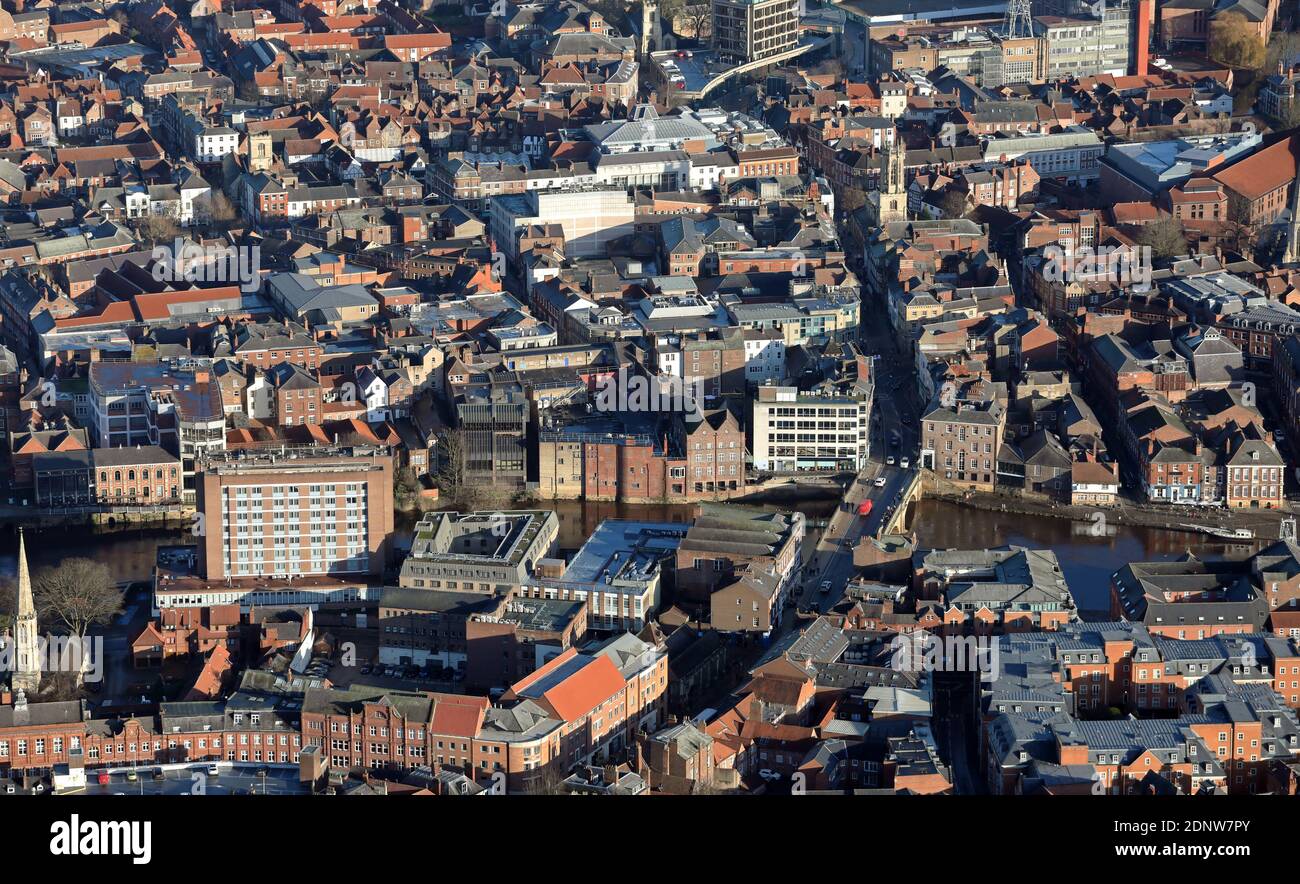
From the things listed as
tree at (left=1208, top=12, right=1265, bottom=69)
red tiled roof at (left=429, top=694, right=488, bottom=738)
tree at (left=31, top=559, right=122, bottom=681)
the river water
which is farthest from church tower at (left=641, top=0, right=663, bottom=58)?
red tiled roof at (left=429, top=694, right=488, bottom=738)

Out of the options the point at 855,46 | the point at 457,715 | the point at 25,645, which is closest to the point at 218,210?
the point at 855,46

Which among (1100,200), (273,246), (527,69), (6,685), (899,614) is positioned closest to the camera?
(6,685)

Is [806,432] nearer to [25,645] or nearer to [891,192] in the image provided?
[25,645]

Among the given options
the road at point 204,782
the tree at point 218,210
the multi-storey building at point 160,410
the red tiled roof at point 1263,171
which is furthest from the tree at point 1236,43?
the road at point 204,782

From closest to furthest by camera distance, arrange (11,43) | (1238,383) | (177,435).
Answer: (177,435) → (1238,383) → (11,43)
